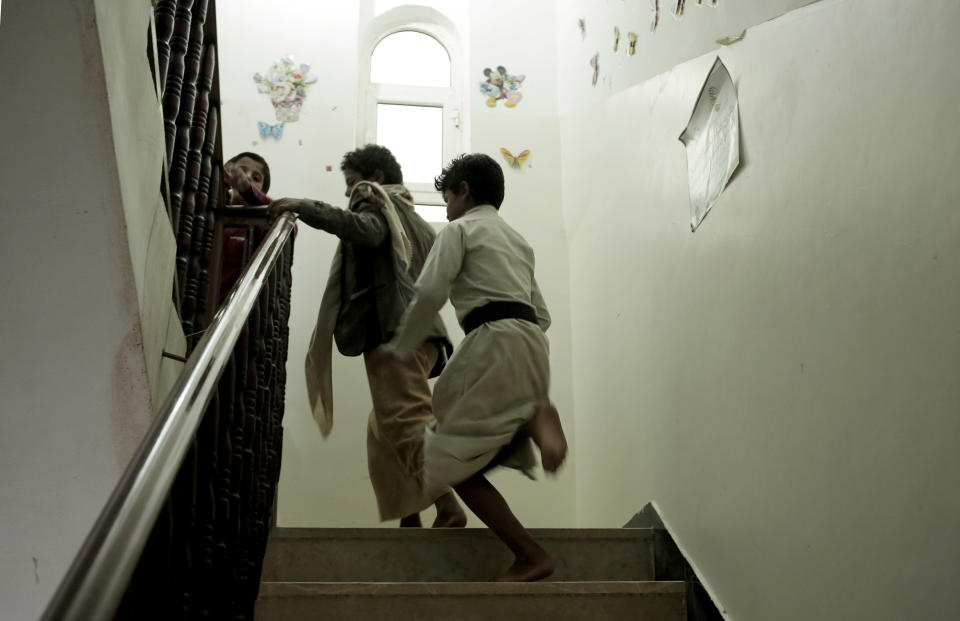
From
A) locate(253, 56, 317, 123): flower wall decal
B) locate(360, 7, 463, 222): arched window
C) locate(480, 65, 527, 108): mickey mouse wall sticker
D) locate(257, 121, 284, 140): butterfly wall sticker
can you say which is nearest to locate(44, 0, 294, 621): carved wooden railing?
locate(257, 121, 284, 140): butterfly wall sticker

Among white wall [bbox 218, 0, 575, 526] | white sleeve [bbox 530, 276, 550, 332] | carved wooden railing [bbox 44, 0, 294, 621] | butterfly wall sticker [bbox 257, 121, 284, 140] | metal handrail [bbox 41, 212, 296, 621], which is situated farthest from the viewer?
butterfly wall sticker [bbox 257, 121, 284, 140]

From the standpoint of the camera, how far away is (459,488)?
7.78 feet

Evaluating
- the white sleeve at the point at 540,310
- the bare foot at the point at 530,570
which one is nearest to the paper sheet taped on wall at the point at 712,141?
the white sleeve at the point at 540,310

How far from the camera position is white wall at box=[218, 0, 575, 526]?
3992 millimetres

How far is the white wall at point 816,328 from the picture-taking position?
139cm

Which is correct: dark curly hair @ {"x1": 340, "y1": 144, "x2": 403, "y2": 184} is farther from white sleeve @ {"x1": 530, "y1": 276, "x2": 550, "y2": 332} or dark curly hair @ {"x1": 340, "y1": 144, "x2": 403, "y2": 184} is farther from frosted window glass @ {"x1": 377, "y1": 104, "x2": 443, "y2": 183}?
frosted window glass @ {"x1": 377, "y1": 104, "x2": 443, "y2": 183}

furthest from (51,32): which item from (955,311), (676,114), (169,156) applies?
(676,114)

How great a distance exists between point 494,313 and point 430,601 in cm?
80

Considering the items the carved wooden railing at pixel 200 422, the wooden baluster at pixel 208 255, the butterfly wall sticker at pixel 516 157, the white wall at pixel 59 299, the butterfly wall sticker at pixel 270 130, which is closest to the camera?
the carved wooden railing at pixel 200 422

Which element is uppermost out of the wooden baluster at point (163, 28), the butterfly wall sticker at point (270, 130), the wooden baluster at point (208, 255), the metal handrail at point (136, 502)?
the butterfly wall sticker at point (270, 130)

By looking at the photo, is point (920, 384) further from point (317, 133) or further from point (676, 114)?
point (317, 133)

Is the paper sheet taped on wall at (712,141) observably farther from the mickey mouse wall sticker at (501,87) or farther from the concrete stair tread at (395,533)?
the mickey mouse wall sticker at (501,87)

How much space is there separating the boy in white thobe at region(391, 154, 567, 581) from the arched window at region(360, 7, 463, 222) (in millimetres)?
2124

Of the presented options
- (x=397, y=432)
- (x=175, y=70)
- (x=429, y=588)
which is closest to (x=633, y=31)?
(x=397, y=432)
